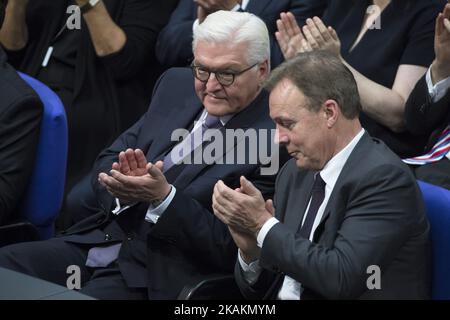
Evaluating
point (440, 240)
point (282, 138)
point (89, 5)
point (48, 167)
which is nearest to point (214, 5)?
point (89, 5)

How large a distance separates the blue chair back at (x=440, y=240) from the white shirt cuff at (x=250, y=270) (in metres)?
0.45

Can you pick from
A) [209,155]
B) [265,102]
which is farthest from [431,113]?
[209,155]

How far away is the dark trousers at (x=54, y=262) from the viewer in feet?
9.58

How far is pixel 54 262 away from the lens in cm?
Answer: 300

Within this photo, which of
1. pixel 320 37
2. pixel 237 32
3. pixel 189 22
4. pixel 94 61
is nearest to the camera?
pixel 237 32

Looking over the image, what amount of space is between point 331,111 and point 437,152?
0.73 m

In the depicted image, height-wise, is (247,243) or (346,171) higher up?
(346,171)

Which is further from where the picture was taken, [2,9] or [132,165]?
[2,9]

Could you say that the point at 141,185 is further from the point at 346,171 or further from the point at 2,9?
the point at 2,9

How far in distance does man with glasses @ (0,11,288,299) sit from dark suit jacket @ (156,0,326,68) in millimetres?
521

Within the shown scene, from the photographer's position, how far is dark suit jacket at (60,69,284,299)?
8.98ft

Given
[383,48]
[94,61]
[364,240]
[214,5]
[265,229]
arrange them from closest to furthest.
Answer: [364,240], [265,229], [383,48], [214,5], [94,61]
